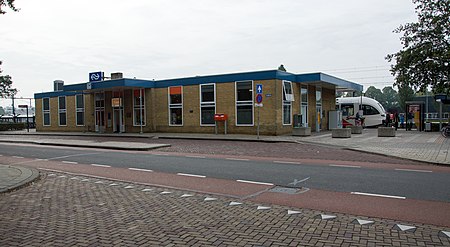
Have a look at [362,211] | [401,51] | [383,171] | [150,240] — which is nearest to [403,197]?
[362,211]

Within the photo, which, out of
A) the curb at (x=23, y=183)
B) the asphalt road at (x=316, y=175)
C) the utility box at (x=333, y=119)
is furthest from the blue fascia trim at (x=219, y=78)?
the curb at (x=23, y=183)

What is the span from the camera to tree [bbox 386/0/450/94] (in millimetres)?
26141

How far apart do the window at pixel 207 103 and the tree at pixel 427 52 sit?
14631 millimetres

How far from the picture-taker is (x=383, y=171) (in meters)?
10.6

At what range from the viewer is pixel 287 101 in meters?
26.5

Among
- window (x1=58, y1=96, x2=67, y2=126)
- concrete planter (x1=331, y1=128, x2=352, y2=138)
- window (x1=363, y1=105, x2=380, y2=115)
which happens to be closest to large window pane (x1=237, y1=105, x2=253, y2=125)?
concrete planter (x1=331, y1=128, x2=352, y2=138)

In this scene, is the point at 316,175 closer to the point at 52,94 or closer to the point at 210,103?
the point at 210,103

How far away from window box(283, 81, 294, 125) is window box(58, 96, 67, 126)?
26400 millimetres

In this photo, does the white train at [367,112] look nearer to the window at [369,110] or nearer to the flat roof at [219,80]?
the window at [369,110]

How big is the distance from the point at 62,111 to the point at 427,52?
1428 inches

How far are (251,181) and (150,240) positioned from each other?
4.82m

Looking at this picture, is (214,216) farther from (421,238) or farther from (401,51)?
(401,51)

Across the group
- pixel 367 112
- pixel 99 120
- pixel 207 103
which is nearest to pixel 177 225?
pixel 207 103

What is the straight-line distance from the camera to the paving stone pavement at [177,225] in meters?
4.83
